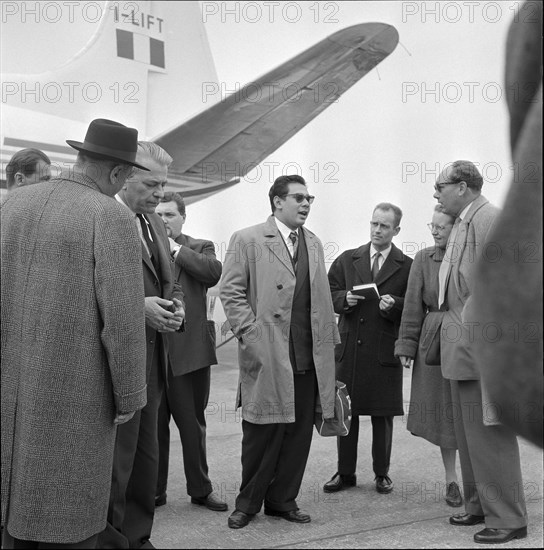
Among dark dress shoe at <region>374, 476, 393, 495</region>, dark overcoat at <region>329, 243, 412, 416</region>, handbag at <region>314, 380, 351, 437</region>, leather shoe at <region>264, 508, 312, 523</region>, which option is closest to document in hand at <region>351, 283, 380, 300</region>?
dark overcoat at <region>329, 243, 412, 416</region>

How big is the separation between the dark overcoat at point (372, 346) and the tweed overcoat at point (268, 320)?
21.0 inches

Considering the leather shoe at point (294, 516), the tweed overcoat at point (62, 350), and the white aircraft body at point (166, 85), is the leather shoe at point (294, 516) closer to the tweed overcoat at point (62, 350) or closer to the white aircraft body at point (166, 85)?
the tweed overcoat at point (62, 350)

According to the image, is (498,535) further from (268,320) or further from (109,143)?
(109,143)

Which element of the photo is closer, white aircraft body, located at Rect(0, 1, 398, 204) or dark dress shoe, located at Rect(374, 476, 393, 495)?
dark dress shoe, located at Rect(374, 476, 393, 495)

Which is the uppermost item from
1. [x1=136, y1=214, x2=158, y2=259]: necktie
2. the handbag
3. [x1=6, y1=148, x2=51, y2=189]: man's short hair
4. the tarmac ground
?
[x1=6, y1=148, x2=51, y2=189]: man's short hair

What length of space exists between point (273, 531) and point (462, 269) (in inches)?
55.1

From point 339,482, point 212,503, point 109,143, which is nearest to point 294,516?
point 212,503

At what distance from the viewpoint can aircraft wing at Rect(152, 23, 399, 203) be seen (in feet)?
23.9

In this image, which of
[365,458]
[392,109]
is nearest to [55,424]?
[365,458]

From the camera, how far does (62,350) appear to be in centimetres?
196

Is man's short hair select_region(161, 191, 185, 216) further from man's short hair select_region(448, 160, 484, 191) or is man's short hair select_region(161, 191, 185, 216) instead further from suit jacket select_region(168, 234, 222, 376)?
man's short hair select_region(448, 160, 484, 191)

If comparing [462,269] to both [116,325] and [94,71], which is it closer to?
[116,325]

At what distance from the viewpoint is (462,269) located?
3.14 meters

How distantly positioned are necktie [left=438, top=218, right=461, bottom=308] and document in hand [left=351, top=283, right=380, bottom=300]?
47 cm
